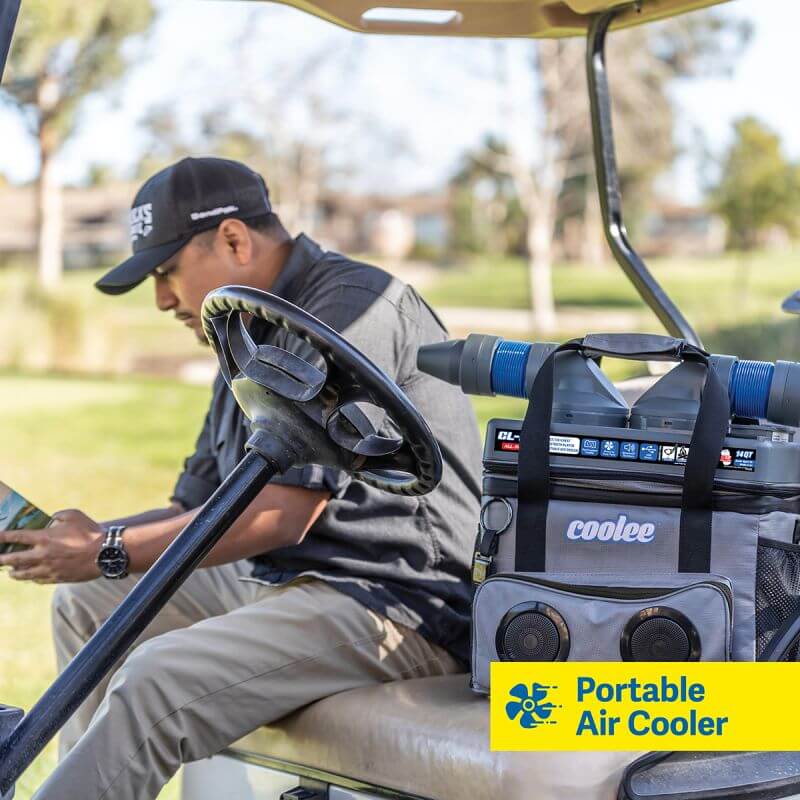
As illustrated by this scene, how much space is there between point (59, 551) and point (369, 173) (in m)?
16.5

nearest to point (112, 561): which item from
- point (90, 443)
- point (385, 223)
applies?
point (90, 443)

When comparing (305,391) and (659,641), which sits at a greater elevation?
(305,391)

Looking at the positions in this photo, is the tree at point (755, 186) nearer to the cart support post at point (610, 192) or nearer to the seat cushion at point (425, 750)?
the cart support post at point (610, 192)

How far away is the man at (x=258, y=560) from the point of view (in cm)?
191

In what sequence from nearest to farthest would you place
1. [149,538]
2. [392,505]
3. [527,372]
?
[527,372] → [149,538] → [392,505]

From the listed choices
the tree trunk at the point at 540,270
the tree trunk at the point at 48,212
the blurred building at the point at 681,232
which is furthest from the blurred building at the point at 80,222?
the blurred building at the point at 681,232

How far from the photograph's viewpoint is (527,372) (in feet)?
5.68

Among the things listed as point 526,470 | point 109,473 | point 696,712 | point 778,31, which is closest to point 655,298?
point 526,470

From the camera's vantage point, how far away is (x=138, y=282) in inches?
93.5

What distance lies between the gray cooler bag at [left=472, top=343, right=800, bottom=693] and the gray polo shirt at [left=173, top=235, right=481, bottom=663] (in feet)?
1.43

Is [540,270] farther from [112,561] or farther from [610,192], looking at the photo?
[112,561]

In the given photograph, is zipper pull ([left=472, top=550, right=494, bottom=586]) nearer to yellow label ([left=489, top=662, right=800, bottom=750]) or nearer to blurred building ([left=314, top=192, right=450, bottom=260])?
yellow label ([left=489, top=662, right=800, bottom=750])

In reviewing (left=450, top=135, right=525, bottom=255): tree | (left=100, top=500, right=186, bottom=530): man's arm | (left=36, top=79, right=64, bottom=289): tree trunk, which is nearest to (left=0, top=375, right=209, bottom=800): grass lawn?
(left=36, top=79, right=64, bottom=289): tree trunk

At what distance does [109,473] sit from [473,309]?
23.1 ft
